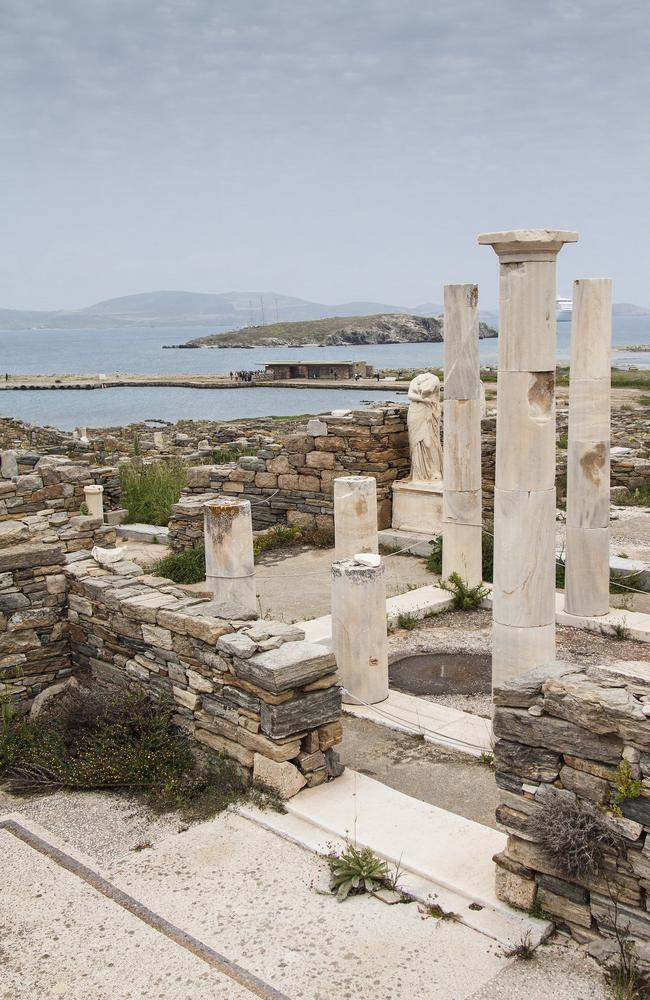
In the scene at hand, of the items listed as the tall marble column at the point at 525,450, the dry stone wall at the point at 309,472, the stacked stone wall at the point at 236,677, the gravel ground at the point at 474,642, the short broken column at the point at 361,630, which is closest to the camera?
the stacked stone wall at the point at 236,677

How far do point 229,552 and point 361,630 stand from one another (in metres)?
2.33

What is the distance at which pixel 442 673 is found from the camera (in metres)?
9.07

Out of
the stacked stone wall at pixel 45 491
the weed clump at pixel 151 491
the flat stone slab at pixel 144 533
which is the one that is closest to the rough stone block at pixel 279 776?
the stacked stone wall at pixel 45 491

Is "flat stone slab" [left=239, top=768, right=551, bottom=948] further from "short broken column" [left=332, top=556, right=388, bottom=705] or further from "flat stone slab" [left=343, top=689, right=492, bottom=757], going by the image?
"short broken column" [left=332, top=556, right=388, bottom=705]

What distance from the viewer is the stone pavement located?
4.38 m

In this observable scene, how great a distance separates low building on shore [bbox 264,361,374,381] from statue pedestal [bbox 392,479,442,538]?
197 feet

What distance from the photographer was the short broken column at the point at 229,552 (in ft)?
32.6

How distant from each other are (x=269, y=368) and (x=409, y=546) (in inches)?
2866

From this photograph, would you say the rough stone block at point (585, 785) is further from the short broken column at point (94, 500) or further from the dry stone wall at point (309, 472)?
the short broken column at point (94, 500)

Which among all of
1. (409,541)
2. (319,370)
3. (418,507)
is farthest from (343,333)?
(409,541)

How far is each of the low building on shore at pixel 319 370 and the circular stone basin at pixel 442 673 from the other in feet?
216

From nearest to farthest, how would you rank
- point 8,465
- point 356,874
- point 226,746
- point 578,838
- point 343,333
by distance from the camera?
1. point 578,838
2. point 356,874
3. point 226,746
4. point 8,465
5. point 343,333

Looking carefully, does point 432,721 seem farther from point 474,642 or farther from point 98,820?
point 98,820

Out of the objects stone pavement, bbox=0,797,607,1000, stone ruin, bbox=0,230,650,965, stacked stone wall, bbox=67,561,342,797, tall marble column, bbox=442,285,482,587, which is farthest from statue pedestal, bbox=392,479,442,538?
stone pavement, bbox=0,797,607,1000
